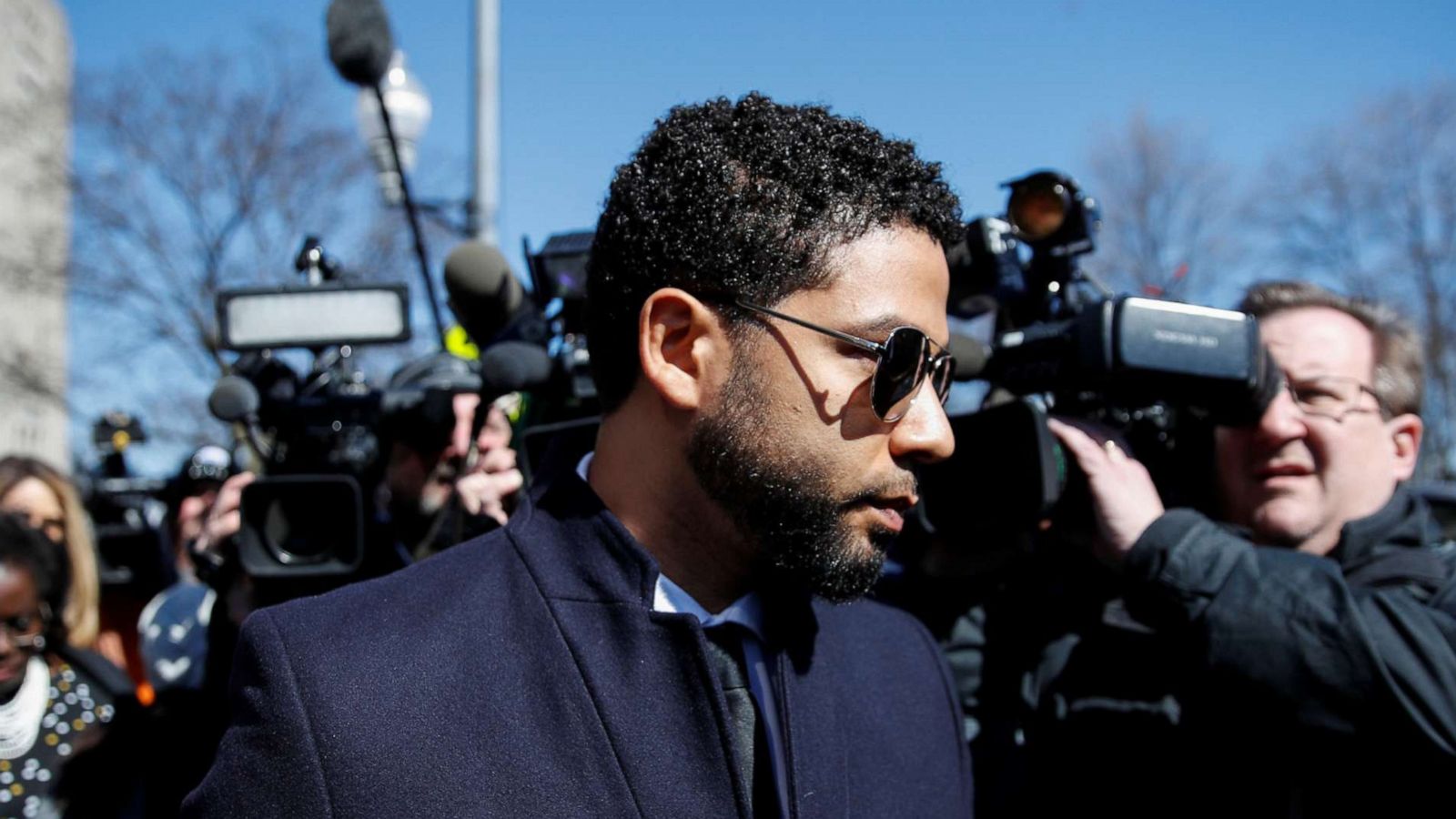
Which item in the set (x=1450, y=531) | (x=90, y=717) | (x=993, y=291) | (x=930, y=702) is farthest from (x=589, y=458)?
(x=1450, y=531)

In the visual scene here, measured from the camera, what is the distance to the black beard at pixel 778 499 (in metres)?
1.70

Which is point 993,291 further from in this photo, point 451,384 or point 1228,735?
point 451,384

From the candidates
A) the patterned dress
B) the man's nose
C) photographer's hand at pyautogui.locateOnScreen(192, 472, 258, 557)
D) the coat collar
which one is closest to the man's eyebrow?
the man's nose

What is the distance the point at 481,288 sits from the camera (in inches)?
100

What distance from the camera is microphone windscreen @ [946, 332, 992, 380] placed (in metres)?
2.25

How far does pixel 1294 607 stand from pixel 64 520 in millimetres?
3384

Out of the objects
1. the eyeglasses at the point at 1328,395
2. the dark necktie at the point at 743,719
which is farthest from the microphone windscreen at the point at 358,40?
the eyeglasses at the point at 1328,395

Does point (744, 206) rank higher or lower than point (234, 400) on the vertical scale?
higher

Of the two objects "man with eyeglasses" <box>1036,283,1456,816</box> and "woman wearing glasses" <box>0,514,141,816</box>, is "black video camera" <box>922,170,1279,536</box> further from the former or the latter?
"woman wearing glasses" <box>0,514,141,816</box>

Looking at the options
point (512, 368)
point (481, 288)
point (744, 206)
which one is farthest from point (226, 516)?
point (744, 206)

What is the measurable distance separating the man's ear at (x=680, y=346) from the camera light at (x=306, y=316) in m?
1.05

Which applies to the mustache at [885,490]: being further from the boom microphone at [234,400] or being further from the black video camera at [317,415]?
the boom microphone at [234,400]

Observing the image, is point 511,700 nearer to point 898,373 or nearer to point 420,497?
point 898,373

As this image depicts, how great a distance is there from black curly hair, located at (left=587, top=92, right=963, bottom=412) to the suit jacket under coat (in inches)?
13.2
